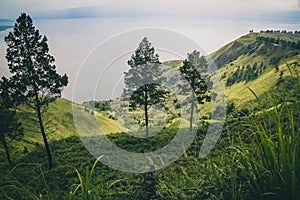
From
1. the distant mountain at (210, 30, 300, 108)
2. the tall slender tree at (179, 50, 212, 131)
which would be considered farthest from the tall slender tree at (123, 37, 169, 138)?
the distant mountain at (210, 30, 300, 108)

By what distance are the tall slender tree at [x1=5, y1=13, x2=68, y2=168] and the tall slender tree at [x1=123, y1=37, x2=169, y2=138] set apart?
18.7 feet

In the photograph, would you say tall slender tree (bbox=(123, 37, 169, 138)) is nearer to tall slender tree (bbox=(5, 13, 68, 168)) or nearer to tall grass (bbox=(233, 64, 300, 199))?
tall slender tree (bbox=(5, 13, 68, 168))

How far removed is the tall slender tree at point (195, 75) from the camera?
23.2 meters

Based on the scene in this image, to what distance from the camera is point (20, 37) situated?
14398 mm

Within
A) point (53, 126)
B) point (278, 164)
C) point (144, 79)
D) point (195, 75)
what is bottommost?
point (53, 126)

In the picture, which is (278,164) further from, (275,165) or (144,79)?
(144,79)

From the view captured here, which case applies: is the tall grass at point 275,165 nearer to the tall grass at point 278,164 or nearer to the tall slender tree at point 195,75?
the tall grass at point 278,164

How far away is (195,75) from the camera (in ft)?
76.6

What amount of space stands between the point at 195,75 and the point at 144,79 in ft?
15.8

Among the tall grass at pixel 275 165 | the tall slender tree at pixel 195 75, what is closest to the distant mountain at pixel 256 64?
the tall slender tree at pixel 195 75

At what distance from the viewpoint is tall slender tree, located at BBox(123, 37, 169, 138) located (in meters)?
20.3

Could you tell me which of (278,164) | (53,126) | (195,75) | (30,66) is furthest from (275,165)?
(53,126)

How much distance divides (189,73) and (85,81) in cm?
1648

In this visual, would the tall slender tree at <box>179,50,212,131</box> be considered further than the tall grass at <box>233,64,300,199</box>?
Yes
